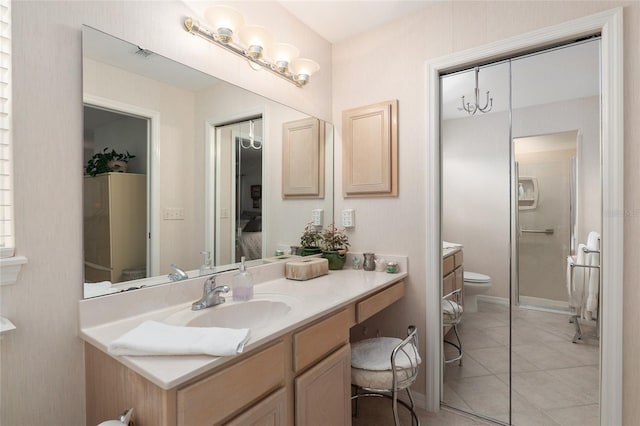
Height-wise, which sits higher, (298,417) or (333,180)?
(333,180)

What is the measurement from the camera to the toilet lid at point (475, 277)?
1920 mm

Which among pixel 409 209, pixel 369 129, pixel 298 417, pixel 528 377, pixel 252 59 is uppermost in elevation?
pixel 252 59

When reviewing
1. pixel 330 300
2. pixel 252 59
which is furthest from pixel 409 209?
pixel 252 59

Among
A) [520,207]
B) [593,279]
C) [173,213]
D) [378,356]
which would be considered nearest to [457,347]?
[378,356]

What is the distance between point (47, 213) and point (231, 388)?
85cm

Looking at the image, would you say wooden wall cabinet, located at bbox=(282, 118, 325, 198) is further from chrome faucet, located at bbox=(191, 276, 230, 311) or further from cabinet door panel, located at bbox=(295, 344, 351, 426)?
cabinet door panel, located at bbox=(295, 344, 351, 426)

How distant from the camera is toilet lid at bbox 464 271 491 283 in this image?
6.30 ft

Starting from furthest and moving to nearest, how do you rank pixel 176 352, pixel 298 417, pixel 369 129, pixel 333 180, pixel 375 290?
1. pixel 333 180
2. pixel 369 129
3. pixel 375 290
4. pixel 298 417
5. pixel 176 352

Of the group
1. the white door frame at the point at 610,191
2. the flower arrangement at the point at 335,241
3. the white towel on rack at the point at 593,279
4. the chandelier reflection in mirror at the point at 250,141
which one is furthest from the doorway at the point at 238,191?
the white towel on rack at the point at 593,279

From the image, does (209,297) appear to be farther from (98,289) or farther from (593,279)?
(593,279)

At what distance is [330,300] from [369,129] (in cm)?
126

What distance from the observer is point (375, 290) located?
172 centimetres

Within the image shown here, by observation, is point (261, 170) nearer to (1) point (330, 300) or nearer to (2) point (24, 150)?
(1) point (330, 300)

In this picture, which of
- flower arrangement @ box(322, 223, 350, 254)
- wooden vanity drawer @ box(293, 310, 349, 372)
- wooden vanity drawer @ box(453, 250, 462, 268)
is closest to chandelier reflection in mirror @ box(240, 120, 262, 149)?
flower arrangement @ box(322, 223, 350, 254)
